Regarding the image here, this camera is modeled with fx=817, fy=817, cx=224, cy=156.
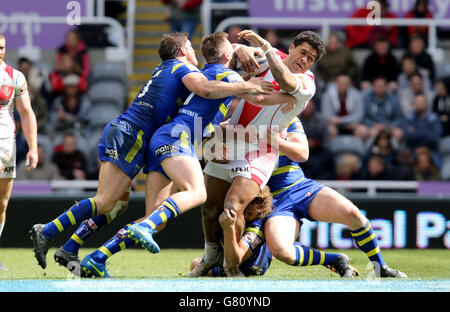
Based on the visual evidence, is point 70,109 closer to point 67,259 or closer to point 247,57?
point 67,259

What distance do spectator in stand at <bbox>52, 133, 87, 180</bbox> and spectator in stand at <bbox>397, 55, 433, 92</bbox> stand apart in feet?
15.5

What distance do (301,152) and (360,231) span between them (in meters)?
0.80

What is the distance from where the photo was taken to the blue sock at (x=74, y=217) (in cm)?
622

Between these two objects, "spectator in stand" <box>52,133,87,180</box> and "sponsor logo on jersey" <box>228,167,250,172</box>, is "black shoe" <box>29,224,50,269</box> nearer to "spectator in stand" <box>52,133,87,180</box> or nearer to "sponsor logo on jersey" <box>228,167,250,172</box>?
"sponsor logo on jersey" <box>228,167,250,172</box>

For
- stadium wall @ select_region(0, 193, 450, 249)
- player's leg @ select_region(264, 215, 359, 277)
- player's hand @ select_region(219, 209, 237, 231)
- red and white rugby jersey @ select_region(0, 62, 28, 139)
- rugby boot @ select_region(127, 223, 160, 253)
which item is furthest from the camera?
stadium wall @ select_region(0, 193, 450, 249)

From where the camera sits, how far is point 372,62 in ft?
39.2

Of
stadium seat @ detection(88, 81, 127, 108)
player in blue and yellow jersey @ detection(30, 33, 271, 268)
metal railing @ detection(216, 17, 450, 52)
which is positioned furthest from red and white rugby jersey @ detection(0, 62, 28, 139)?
stadium seat @ detection(88, 81, 127, 108)

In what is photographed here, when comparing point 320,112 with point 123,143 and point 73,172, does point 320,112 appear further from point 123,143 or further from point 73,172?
point 123,143

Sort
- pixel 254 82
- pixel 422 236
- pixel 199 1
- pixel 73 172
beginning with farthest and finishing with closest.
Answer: pixel 199 1, pixel 73 172, pixel 422 236, pixel 254 82

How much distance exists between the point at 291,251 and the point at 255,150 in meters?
0.85

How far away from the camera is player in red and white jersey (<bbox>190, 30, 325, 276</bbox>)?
621 centimetres

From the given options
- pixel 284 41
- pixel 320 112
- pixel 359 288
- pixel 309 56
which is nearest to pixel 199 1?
pixel 284 41

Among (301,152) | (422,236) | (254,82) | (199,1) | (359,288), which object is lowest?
(422,236)

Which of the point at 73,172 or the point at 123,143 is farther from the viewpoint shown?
the point at 73,172
